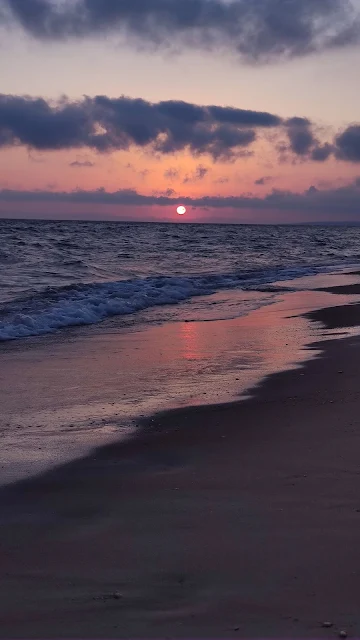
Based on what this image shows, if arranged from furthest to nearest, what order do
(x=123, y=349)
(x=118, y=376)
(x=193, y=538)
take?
1. (x=123, y=349)
2. (x=118, y=376)
3. (x=193, y=538)

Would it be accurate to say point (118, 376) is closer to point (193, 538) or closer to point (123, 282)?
point (193, 538)

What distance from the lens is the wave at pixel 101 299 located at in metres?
12.6

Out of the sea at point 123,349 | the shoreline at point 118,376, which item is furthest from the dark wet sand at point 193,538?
the sea at point 123,349

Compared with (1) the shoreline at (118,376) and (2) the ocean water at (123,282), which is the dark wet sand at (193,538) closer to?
(1) the shoreline at (118,376)

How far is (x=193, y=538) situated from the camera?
11.8 ft

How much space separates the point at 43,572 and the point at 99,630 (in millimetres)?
589

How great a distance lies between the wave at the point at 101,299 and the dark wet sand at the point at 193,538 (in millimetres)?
6924

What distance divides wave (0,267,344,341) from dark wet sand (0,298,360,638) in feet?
22.7

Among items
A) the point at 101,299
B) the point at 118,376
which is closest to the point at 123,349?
the point at 118,376

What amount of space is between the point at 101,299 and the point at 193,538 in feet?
41.2

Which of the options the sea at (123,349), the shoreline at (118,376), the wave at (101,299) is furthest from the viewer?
the wave at (101,299)

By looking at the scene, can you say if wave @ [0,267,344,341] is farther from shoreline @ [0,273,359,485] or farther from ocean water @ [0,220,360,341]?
shoreline @ [0,273,359,485]

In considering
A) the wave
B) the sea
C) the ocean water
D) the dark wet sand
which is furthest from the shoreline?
the ocean water

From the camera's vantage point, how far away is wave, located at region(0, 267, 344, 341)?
41.3 feet
